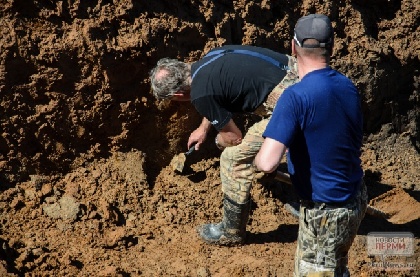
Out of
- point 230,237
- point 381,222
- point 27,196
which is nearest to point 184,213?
point 230,237

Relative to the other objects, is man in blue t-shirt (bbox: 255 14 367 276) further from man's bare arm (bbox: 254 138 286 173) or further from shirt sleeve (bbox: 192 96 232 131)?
shirt sleeve (bbox: 192 96 232 131)

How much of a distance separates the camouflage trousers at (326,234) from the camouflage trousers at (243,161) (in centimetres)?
102

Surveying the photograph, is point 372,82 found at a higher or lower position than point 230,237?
higher

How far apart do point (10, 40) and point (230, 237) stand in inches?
91.6

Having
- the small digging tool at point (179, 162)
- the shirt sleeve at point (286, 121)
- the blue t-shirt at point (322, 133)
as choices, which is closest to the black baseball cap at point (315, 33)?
the blue t-shirt at point (322, 133)

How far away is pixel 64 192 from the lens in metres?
5.27

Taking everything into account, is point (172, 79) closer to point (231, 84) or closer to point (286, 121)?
point (231, 84)

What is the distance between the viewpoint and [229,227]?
501 centimetres

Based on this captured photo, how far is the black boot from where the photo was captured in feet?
16.1

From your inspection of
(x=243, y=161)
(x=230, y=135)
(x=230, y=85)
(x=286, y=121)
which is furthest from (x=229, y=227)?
(x=286, y=121)

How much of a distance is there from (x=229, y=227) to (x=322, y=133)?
1.89m

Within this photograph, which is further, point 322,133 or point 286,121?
point 322,133

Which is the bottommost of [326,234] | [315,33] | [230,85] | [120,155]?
[120,155]

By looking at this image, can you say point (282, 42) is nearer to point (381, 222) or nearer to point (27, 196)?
point (381, 222)
